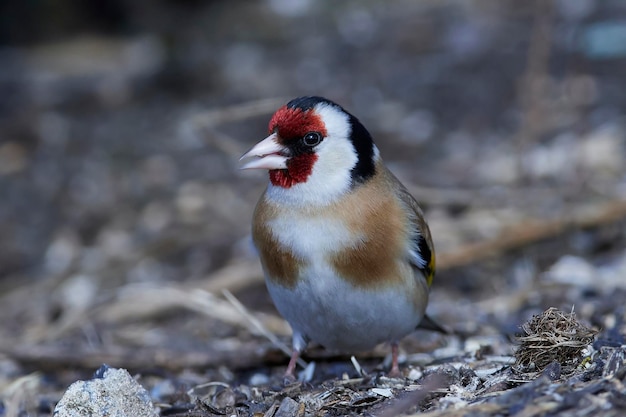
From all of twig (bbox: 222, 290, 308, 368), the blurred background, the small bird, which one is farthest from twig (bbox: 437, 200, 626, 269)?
the small bird

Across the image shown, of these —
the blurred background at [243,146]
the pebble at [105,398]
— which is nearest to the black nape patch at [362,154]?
the blurred background at [243,146]

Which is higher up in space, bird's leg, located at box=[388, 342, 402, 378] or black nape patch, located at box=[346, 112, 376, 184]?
black nape patch, located at box=[346, 112, 376, 184]

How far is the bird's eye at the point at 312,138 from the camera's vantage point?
400cm

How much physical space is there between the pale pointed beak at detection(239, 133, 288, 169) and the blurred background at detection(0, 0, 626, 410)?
0.77 metres

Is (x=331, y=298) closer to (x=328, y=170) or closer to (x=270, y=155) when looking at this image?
(x=328, y=170)

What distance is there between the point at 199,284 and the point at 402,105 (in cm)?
419

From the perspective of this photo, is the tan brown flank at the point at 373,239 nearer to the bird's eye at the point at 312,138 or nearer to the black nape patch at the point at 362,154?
the black nape patch at the point at 362,154

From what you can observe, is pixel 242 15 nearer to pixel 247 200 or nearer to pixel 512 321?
pixel 247 200

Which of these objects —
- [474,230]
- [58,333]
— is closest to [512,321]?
[474,230]

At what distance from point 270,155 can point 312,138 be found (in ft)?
0.65

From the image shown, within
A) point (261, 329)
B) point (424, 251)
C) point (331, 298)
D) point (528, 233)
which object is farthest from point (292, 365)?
point (528, 233)

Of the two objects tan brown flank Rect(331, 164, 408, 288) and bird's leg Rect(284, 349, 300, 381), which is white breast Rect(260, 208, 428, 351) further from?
bird's leg Rect(284, 349, 300, 381)

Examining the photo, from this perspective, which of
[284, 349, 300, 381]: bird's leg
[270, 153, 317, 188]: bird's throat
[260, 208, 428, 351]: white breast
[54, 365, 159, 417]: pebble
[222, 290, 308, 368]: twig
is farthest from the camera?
[222, 290, 308, 368]: twig

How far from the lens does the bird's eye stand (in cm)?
400
